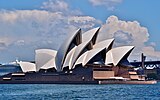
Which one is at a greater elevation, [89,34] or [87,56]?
[89,34]

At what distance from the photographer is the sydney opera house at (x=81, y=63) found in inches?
3241

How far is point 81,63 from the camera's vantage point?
84.6 m

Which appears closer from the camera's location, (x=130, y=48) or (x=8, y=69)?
(x=130, y=48)

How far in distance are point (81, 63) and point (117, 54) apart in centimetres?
642

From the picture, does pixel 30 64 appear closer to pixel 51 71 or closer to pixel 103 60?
pixel 51 71

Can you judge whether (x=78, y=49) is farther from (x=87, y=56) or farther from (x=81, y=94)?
(x=81, y=94)

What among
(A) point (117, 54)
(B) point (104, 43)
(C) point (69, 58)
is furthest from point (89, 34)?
(A) point (117, 54)

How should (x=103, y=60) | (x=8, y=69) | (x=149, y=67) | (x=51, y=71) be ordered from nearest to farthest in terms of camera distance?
(x=103, y=60) < (x=51, y=71) < (x=149, y=67) < (x=8, y=69)

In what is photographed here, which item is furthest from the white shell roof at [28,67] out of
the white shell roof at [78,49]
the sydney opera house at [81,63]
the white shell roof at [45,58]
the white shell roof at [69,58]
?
the white shell roof at [78,49]

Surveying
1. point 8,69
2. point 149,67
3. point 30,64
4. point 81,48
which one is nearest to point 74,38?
point 81,48

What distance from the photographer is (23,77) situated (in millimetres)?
96125

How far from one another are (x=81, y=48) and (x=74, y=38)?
2530mm

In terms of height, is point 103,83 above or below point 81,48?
below

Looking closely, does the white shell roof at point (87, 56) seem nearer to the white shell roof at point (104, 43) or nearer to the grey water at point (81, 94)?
the white shell roof at point (104, 43)
